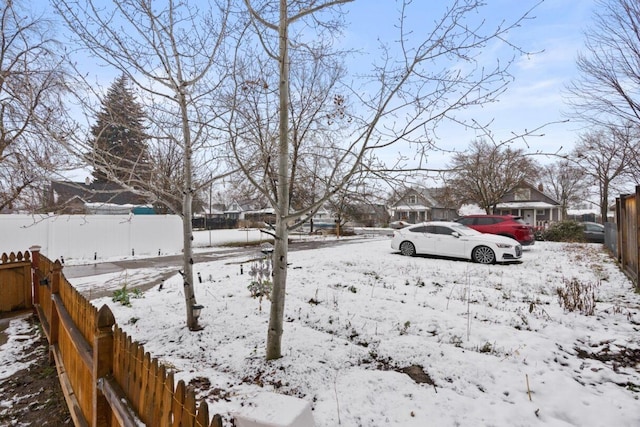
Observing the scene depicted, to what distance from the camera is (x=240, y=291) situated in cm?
651

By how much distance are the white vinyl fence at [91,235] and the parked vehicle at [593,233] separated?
21.2m

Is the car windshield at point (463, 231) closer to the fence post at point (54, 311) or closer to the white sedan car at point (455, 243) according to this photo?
the white sedan car at point (455, 243)

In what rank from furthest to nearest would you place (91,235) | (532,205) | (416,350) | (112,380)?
(532,205), (91,235), (416,350), (112,380)

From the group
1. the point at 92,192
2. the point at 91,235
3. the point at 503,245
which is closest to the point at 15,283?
the point at 92,192

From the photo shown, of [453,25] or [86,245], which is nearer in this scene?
[453,25]

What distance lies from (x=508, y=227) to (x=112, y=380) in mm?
13949

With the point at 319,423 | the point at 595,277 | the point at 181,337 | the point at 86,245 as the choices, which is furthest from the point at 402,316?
the point at 86,245

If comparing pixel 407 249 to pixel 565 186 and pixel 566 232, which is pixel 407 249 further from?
pixel 565 186

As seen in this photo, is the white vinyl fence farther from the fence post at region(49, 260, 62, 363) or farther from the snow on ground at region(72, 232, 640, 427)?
the snow on ground at region(72, 232, 640, 427)

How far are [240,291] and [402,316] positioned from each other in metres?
3.19

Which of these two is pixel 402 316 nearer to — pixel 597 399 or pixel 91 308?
pixel 597 399

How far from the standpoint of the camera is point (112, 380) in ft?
6.88

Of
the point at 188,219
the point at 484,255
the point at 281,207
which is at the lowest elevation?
the point at 484,255

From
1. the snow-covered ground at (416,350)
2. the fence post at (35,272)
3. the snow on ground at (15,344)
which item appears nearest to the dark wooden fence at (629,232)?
the snow-covered ground at (416,350)
